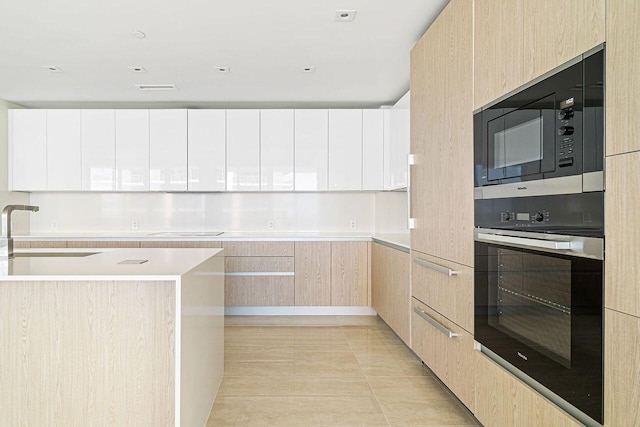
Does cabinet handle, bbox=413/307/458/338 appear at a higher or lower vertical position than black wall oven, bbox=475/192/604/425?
lower

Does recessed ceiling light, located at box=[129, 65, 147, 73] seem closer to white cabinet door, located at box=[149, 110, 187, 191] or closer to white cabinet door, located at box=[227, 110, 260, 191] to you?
white cabinet door, located at box=[149, 110, 187, 191]

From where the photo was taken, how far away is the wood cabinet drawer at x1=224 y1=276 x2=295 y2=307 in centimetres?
467

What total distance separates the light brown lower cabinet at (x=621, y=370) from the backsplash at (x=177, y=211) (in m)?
4.01

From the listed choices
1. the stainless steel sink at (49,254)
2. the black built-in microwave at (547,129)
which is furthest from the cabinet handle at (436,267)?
the stainless steel sink at (49,254)

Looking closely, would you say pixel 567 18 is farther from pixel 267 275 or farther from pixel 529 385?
pixel 267 275

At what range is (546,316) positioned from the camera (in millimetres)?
1584

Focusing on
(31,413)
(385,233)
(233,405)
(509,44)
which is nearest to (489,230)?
(509,44)

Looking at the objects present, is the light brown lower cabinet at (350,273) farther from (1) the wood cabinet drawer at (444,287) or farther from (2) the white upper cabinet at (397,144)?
Result: (1) the wood cabinet drawer at (444,287)

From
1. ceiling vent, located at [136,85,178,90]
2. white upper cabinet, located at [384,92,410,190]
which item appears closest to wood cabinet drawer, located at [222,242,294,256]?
white upper cabinet, located at [384,92,410,190]

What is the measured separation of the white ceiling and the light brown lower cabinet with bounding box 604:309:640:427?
2.21m

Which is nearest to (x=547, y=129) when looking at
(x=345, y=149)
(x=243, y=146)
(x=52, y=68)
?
(x=345, y=149)

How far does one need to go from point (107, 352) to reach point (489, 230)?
1809 millimetres

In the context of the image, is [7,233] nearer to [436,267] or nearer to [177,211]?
[436,267]

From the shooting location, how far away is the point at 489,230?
1979 mm
